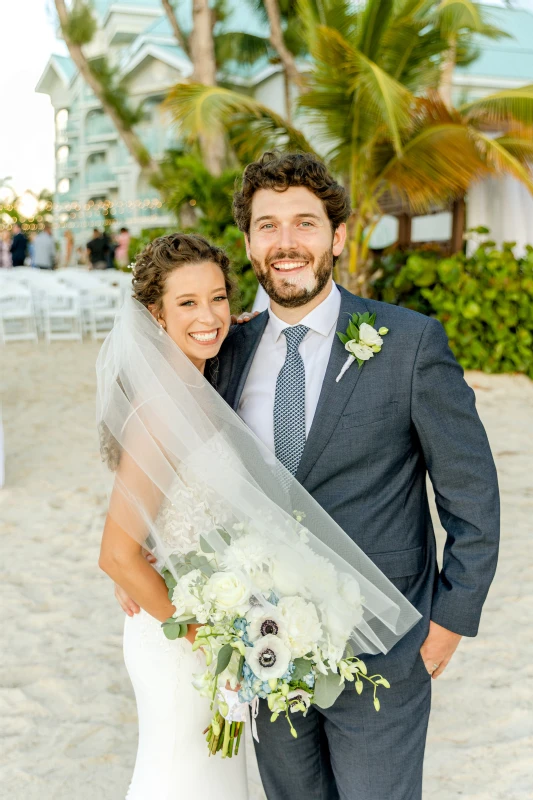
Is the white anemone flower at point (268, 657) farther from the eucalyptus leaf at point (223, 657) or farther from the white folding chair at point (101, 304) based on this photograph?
the white folding chair at point (101, 304)

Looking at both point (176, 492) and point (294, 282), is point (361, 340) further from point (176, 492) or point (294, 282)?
point (176, 492)

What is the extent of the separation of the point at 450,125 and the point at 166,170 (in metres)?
7.31

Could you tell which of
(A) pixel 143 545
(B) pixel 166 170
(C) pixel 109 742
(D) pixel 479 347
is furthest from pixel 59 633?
(B) pixel 166 170

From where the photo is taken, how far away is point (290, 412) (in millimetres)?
2180

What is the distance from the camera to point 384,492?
2104 mm

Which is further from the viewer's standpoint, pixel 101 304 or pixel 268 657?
pixel 101 304

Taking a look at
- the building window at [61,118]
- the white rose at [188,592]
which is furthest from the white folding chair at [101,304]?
the building window at [61,118]

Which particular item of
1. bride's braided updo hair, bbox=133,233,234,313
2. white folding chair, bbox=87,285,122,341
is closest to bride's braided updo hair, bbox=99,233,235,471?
bride's braided updo hair, bbox=133,233,234,313

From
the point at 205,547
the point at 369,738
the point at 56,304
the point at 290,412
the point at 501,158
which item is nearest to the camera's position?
the point at 205,547

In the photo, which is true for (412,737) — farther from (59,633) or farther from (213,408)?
(59,633)

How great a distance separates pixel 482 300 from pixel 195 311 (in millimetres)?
7862

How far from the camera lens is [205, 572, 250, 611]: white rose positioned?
1701 millimetres

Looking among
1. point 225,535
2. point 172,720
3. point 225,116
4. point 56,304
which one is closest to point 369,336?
point 225,535

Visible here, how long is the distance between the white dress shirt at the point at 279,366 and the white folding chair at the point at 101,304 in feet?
34.2
